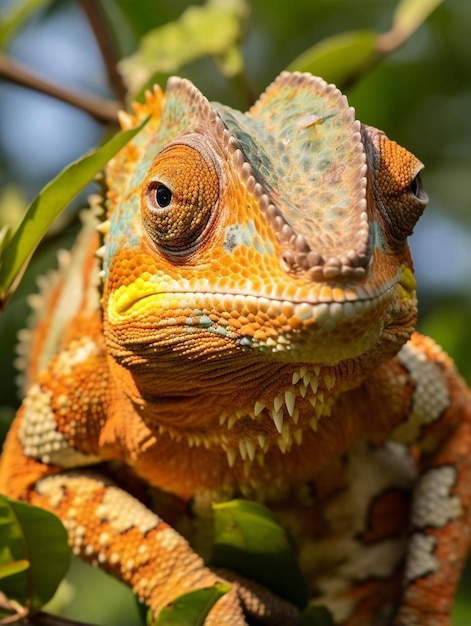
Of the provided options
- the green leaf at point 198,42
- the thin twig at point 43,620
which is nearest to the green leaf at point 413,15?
the green leaf at point 198,42

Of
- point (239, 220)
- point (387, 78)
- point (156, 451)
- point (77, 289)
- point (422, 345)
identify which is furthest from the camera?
point (387, 78)

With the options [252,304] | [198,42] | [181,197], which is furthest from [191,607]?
[198,42]

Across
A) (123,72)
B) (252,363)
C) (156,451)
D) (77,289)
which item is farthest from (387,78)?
(252,363)

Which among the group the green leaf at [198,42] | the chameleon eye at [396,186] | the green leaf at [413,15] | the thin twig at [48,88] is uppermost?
the green leaf at [413,15]

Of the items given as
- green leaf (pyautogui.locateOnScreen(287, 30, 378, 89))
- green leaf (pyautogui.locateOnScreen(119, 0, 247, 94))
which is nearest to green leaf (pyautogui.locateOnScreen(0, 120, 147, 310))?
green leaf (pyautogui.locateOnScreen(287, 30, 378, 89))

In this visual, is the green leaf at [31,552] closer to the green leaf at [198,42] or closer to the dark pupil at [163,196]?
the dark pupil at [163,196]

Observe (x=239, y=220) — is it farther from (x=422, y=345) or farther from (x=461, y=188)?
(x=461, y=188)

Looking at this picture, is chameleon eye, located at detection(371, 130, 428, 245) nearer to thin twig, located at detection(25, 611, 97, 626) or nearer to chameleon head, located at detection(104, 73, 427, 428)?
chameleon head, located at detection(104, 73, 427, 428)
